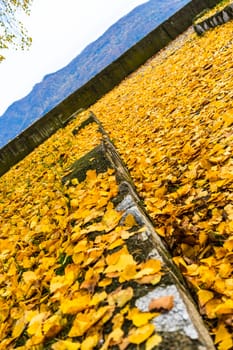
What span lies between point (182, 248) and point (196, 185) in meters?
0.83

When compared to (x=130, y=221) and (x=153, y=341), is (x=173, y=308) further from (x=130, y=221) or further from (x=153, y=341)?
(x=130, y=221)

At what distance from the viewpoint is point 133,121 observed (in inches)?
270

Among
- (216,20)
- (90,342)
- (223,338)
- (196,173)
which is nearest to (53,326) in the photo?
(90,342)

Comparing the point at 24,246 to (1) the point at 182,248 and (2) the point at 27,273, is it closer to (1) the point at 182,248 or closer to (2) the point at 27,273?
(2) the point at 27,273

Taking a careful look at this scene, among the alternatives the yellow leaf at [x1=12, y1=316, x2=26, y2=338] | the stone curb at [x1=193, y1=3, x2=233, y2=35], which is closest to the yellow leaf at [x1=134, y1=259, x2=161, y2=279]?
the yellow leaf at [x1=12, y1=316, x2=26, y2=338]

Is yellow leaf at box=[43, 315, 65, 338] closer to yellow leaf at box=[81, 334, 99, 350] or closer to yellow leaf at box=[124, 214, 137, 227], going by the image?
yellow leaf at box=[81, 334, 99, 350]

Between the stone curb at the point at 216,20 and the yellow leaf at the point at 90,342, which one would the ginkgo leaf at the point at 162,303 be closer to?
the yellow leaf at the point at 90,342

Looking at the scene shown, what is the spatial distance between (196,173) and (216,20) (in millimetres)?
8385

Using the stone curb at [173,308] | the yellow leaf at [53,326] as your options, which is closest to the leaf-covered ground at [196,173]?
the stone curb at [173,308]

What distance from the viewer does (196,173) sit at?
122 inches

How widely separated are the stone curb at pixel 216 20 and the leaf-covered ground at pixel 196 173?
3.17 metres

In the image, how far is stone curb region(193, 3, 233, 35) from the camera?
934 cm

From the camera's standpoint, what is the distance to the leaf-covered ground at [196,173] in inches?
70.0

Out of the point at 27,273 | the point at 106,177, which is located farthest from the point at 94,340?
the point at 106,177
